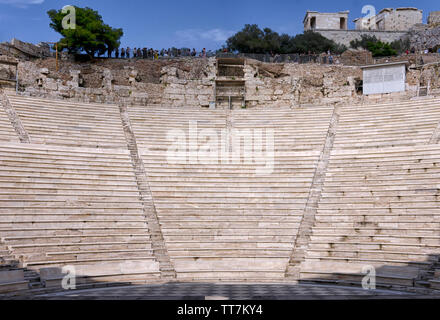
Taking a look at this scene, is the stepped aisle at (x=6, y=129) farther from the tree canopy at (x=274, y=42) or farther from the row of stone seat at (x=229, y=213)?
the tree canopy at (x=274, y=42)

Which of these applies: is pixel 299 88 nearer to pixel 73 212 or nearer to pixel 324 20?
pixel 73 212

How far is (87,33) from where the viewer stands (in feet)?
86.6

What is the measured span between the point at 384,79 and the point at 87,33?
52.4 feet

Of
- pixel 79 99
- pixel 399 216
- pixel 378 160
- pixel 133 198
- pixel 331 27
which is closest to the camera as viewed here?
pixel 399 216

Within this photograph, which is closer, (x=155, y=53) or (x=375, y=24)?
(x=155, y=53)

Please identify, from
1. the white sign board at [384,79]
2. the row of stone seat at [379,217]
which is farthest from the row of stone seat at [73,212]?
the white sign board at [384,79]

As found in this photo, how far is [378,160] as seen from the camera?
14.9 metres

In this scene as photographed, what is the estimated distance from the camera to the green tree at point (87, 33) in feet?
86.7

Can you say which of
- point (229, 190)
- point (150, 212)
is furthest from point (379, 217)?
point (150, 212)

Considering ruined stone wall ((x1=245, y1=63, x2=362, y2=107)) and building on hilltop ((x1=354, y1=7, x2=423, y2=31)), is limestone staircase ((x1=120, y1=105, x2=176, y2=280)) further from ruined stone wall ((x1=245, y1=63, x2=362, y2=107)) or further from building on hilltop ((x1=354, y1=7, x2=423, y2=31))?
building on hilltop ((x1=354, y1=7, x2=423, y2=31))

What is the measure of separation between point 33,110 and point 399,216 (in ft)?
43.8

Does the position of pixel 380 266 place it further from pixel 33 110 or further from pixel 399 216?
pixel 33 110

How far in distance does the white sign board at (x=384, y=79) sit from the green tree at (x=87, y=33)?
14.6 metres

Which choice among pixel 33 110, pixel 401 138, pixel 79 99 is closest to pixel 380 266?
pixel 401 138
